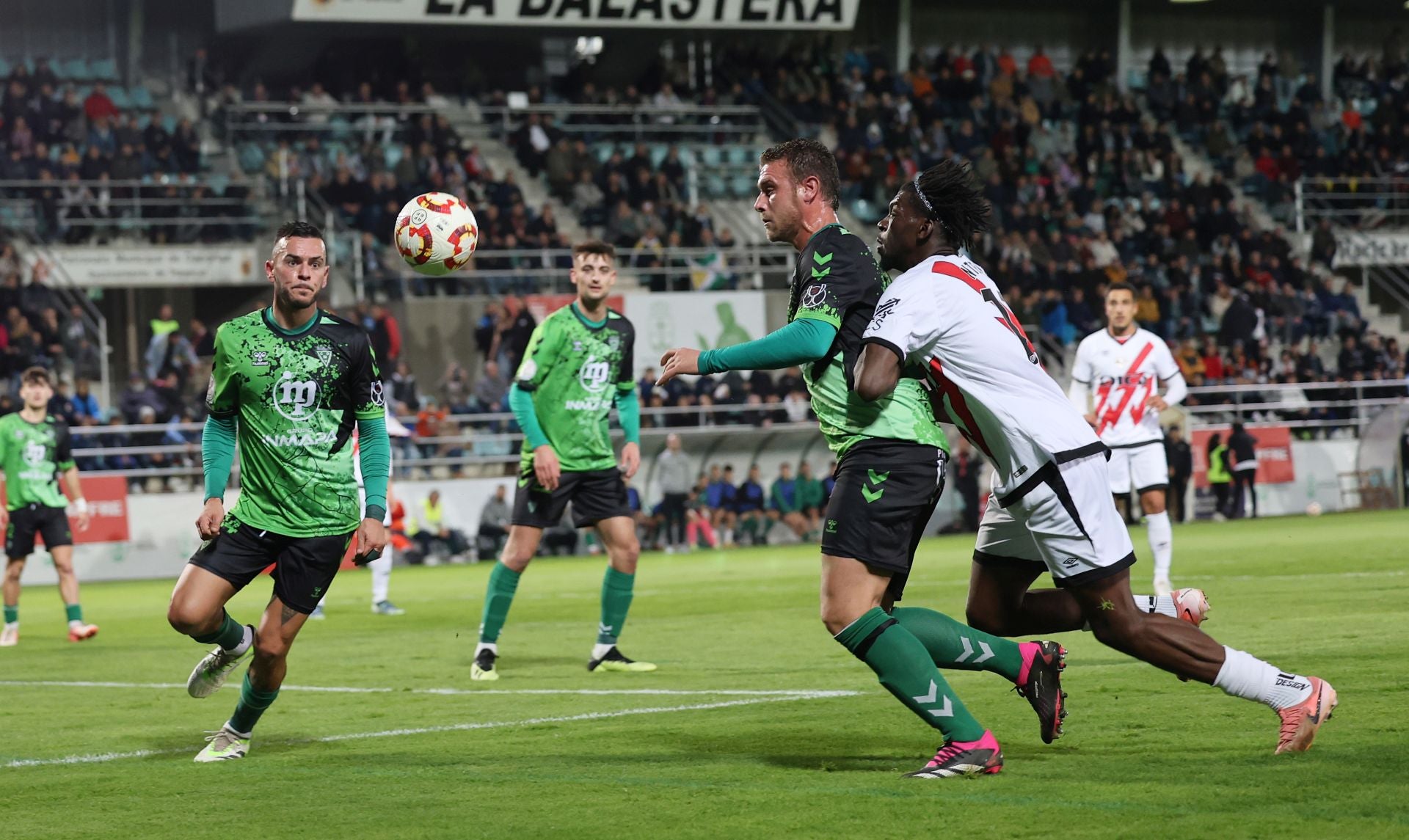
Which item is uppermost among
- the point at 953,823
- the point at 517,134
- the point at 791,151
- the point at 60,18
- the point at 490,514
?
the point at 60,18

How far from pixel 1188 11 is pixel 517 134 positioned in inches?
805

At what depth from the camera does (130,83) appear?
36094mm

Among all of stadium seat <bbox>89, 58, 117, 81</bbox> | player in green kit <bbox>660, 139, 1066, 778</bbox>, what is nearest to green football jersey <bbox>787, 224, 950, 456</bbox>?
player in green kit <bbox>660, 139, 1066, 778</bbox>

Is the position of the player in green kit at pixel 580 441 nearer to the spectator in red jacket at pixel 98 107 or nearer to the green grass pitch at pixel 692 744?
the green grass pitch at pixel 692 744

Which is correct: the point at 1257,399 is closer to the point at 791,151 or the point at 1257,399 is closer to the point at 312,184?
the point at 312,184

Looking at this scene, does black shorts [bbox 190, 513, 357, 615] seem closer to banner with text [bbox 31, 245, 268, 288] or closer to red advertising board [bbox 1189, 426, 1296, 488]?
banner with text [bbox 31, 245, 268, 288]

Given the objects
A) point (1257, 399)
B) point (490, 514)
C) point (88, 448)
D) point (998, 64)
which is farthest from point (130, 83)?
point (1257, 399)

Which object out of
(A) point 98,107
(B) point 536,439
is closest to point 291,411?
(B) point 536,439

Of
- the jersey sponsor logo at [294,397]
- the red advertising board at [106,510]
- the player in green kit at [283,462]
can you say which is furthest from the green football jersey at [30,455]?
the red advertising board at [106,510]

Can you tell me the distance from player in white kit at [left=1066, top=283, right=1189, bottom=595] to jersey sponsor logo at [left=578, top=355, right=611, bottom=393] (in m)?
4.69

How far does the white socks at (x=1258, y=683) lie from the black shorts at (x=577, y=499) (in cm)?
584

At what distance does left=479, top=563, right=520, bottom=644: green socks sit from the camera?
37.4 ft

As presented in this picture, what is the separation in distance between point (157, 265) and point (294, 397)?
23.8 meters

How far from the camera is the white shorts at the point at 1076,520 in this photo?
6242 mm
